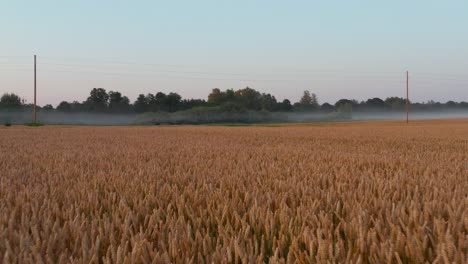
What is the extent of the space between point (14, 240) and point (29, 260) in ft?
1.28

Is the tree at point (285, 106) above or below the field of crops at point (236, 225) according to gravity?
above

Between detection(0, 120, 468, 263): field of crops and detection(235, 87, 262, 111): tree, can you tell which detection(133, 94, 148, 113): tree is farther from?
detection(0, 120, 468, 263): field of crops

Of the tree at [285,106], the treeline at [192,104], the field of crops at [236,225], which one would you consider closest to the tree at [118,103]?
the treeline at [192,104]

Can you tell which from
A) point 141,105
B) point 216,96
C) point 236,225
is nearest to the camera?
point 236,225

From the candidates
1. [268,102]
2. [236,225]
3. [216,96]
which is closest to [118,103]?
[216,96]

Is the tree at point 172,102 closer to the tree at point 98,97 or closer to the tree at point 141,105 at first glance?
the tree at point 141,105

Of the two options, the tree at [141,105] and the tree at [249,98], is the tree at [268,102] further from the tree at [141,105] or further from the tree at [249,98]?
the tree at [141,105]

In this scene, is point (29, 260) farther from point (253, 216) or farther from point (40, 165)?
point (40, 165)

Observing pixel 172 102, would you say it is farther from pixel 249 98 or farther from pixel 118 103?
pixel 249 98

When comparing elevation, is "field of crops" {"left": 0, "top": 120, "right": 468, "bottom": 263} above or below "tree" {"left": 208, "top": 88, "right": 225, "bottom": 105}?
below

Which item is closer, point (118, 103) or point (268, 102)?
point (118, 103)

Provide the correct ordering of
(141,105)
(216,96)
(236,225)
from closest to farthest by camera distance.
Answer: (236,225) < (141,105) < (216,96)

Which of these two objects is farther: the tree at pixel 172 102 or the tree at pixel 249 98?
the tree at pixel 249 98

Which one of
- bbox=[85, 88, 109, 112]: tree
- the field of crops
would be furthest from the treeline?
the field of crops
